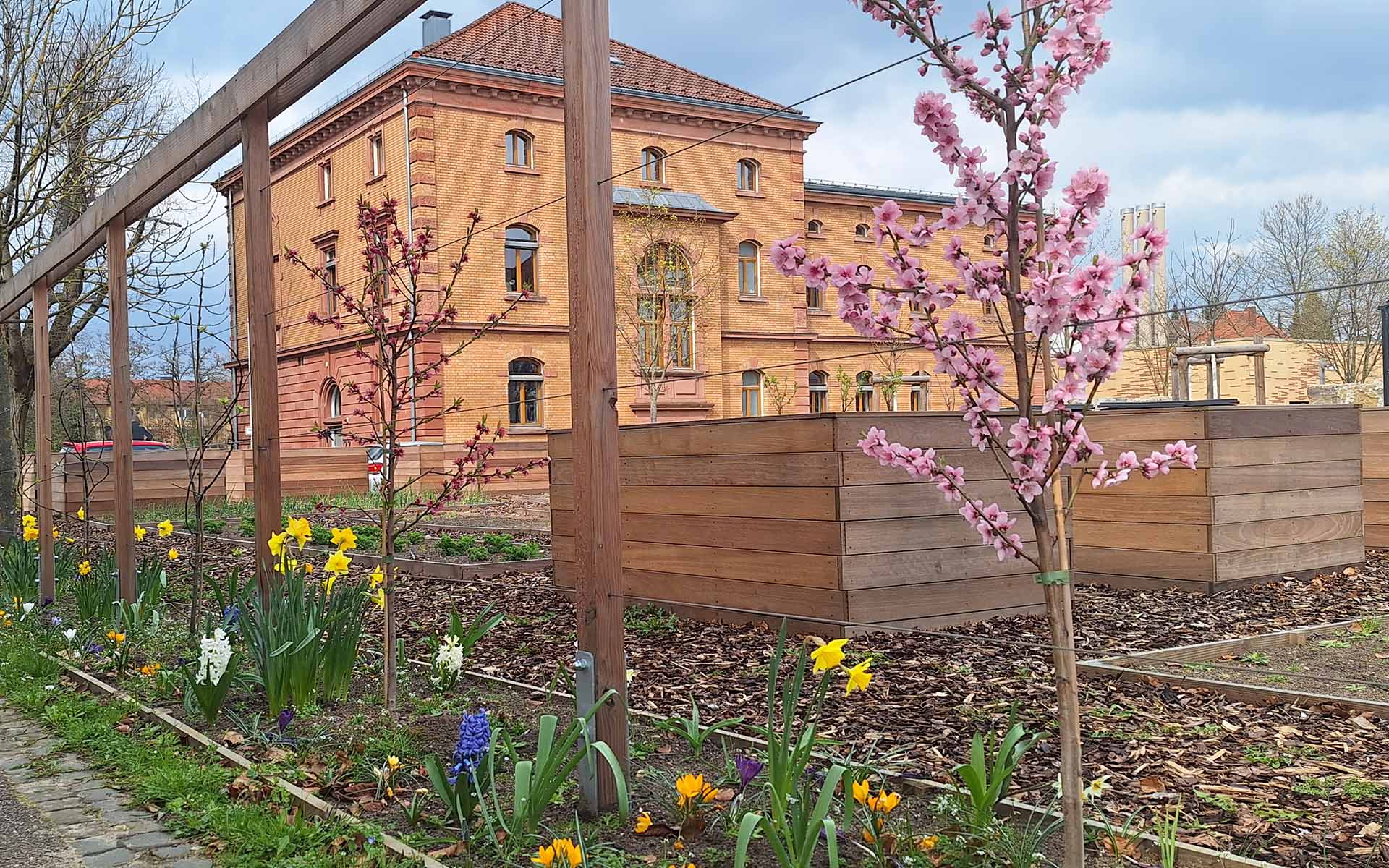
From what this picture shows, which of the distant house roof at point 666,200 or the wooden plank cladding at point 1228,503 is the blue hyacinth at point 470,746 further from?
the distant house roof at point 666,200

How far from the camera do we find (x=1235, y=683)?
4305 millimetres

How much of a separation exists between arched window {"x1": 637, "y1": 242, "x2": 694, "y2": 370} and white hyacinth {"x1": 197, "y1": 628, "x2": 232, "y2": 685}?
878 inches

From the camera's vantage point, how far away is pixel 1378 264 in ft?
72.7

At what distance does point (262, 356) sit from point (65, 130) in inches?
281

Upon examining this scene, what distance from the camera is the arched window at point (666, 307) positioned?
89.5ft

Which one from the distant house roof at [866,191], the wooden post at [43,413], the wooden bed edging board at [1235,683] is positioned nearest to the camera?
the wooden bed edging board at [1235,683]

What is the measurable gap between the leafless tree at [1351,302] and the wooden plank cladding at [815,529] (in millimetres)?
19566

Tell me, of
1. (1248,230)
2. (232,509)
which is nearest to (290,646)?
(232,509)

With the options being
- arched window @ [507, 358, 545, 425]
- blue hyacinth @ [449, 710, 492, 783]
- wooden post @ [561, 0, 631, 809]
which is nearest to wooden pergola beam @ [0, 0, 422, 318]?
wooden post @ [561, 0, 631, 809]

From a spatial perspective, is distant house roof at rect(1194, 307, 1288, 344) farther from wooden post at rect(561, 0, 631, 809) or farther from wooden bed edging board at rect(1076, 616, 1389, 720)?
wooden post at rect(561, 0, 631, 809)

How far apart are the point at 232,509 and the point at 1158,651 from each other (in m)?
14.9

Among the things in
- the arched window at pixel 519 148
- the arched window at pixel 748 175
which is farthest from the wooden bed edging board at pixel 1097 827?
the arched window at pixel 748 175

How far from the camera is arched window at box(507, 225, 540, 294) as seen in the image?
26.2 m

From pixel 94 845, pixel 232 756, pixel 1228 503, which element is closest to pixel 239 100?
pixel 232 756
